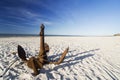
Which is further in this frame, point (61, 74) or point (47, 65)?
point (47, 65)

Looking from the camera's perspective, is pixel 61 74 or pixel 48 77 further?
pixel 61 74

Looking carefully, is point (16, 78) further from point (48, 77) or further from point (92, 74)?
point (92, 74)

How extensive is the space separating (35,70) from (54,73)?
2.36ft

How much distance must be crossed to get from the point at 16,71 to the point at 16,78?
544 mm

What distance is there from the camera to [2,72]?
3553mm

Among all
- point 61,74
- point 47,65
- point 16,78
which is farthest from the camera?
point 47,65

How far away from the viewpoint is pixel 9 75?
133 inches

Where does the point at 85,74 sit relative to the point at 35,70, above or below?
below

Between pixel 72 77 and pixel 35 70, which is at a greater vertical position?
pixel 35 70

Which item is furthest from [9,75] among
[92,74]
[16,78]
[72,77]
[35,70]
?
[92,74]

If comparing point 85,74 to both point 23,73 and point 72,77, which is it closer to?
point 72,77

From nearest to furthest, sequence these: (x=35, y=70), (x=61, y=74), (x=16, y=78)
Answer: (x=16, y=78)
(x=35, y=70)
(x=61, y=74)

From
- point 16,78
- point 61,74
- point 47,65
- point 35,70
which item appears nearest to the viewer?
point 16,78

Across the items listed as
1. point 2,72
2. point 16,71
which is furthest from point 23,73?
point 2,72
